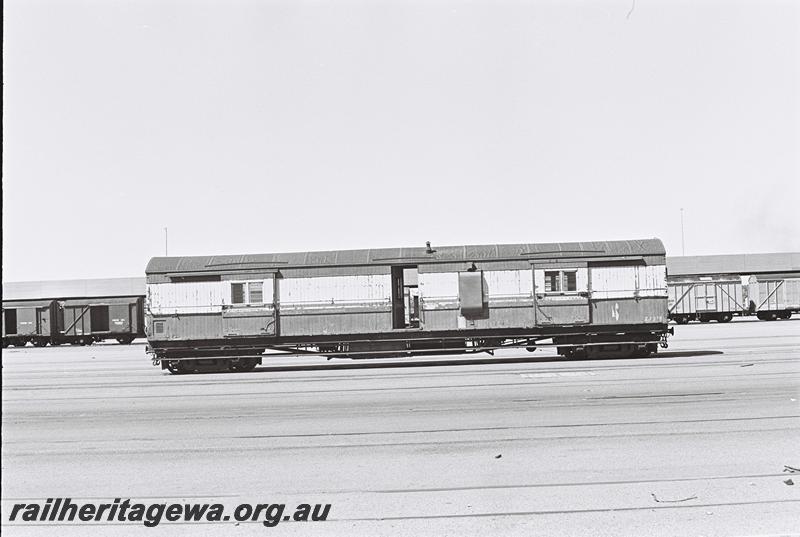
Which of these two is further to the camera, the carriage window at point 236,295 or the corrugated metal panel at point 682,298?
the corrugated metal panel at point 682,298

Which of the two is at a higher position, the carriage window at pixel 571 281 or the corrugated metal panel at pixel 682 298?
the carriage window at pixel 571 281

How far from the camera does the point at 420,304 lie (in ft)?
71.4

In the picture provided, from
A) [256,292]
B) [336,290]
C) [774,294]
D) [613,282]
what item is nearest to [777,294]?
[774,294]

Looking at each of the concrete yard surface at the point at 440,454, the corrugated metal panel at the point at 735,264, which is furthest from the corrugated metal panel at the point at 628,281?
the corrugated metal panel at the point at 735,264

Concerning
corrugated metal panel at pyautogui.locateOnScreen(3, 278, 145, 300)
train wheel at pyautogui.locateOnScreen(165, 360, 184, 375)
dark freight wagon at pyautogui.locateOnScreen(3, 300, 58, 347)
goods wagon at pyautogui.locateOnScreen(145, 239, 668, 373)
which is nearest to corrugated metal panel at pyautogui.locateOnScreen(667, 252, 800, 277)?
goods wagon at pyautogui.locateOnScreen(145, 239, 668, 373)

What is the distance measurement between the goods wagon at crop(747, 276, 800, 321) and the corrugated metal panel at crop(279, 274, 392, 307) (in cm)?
3654

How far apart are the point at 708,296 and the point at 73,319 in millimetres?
42667

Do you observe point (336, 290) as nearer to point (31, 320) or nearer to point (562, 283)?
point (562, 283)

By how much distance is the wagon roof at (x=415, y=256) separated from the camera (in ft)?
71.2

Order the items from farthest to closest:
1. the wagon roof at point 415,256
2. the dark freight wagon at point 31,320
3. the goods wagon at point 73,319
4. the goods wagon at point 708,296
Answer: the goods wagon at point 708,296 < the goods wagon at point 73,319 < the dark freight wagon at point 31,320 < the wagon roof at point 415,256

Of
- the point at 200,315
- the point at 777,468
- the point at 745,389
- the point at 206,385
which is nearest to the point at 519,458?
the point at 777,468

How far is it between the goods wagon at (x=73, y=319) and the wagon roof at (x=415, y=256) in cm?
2342

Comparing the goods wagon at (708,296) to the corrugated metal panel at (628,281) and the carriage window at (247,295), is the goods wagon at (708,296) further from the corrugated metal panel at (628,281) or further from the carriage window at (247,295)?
the carriage window at (247,295)

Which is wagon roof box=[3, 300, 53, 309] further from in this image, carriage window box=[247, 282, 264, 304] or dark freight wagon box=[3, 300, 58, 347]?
carriage window box=[247, 282, 264, 304]
